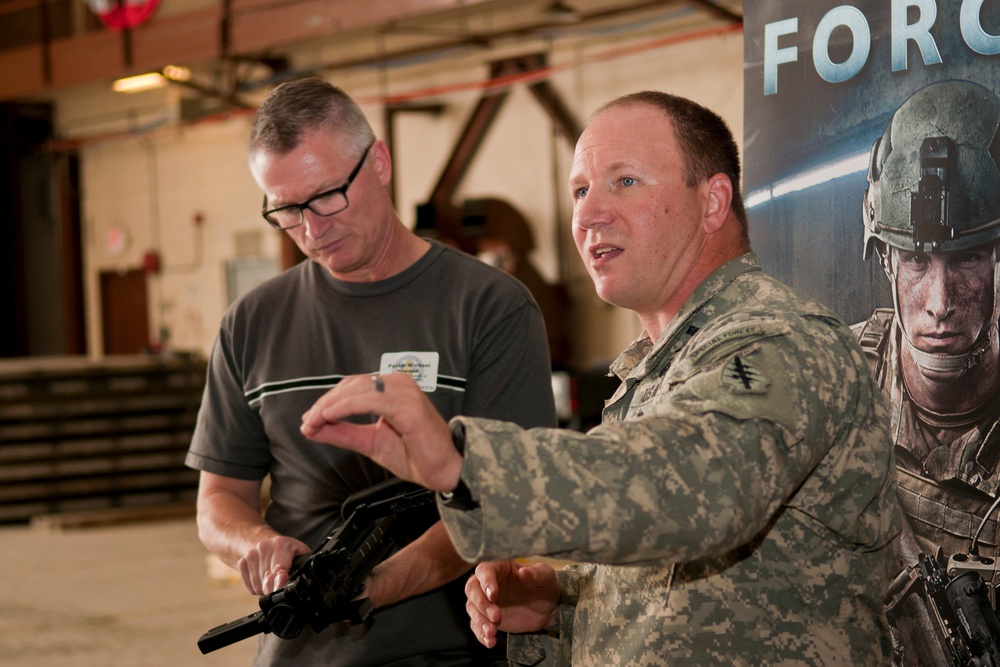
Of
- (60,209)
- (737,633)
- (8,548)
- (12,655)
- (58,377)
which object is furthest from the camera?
(60,209)

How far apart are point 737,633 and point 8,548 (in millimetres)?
8433

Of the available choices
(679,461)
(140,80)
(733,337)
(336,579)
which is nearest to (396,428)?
(679,461)

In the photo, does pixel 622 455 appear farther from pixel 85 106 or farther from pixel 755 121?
pixel 85 106

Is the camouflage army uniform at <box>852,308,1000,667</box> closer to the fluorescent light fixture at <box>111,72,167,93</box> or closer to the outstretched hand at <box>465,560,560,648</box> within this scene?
the outstretched hand at <box>465,560,560,648</box>

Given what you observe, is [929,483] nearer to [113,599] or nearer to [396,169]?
[113,599]

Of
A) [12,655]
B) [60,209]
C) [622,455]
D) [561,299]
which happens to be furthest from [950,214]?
[60,209]

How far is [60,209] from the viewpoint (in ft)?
48.5

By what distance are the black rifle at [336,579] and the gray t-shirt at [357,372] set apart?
0.75ft

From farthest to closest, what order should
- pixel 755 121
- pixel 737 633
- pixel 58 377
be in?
pixel 58 377 < pixel 755 121 < pixel 737 633

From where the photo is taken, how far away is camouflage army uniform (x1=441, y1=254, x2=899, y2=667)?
1.08m

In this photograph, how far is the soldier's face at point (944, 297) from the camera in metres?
1.81

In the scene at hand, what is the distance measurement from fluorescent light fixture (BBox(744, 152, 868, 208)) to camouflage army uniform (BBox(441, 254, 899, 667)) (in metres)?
0.62

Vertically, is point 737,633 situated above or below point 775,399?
below

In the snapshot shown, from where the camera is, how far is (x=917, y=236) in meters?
1.87
